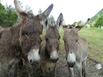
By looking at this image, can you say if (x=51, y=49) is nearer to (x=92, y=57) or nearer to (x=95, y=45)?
(x=92, y=57)

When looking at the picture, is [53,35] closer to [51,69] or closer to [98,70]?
[51,69]

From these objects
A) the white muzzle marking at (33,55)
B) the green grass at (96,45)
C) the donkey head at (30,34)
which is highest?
the donkey head at (30,34)

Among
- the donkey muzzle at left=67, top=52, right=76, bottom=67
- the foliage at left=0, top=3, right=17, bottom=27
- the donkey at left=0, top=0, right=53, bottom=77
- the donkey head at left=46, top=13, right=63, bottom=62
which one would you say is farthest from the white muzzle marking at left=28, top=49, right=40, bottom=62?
the foliage at left=0, top=3, right=17, bottom=27

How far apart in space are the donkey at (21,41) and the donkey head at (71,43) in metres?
1.21

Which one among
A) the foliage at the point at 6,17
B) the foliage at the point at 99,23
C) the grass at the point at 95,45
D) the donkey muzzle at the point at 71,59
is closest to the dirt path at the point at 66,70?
the grass at the point at 95,45

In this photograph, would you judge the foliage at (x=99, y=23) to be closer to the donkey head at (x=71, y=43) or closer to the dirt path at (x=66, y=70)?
the dirt path at (x=66, y=70)

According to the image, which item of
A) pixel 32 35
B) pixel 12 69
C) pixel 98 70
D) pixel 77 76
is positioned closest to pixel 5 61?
pixel 12 69

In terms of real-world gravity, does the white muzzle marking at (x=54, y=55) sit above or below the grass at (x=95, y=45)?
above

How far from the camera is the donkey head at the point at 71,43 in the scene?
36.8ft

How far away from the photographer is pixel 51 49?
1169cm

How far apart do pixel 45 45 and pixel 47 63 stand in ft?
2.21

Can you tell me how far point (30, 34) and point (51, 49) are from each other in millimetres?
1404

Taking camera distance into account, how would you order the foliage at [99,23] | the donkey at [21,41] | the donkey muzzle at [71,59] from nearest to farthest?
the donkey at [21,41], the donkey muzzle at [71,59], the foliage at [99,23]

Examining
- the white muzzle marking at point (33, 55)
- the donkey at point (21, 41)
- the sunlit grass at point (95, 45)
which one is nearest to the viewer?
the white muzzle marking at point (33, 55)
